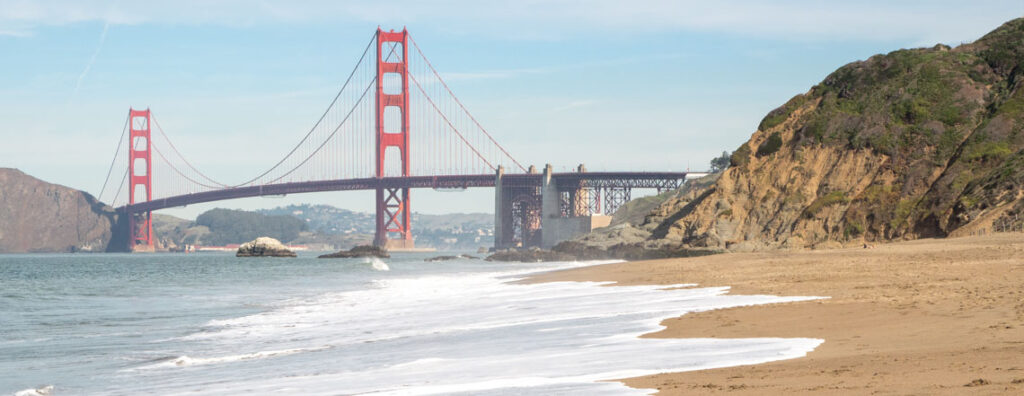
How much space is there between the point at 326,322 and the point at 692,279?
8516 millimetres

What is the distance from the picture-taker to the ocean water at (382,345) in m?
9.61

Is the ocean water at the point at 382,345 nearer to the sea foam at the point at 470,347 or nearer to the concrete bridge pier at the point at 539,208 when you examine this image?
the sea foam at the point at 470,347

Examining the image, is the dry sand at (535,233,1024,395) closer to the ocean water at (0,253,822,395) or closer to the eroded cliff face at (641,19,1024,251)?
the ocean water at (0,253,822,395)

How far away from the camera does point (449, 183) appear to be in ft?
365

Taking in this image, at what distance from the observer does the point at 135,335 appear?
17.8 meters

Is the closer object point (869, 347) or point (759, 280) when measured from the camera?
point (869, 347)

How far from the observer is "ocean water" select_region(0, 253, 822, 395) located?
9.61 metres

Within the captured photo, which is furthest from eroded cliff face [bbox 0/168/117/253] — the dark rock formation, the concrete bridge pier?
the dark rock formation

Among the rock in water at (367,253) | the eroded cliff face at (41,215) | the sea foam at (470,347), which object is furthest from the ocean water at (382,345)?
the eroded cliff face at (41,215)

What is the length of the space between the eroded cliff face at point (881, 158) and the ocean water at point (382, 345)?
17108 mm

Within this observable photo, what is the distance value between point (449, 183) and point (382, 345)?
97505mm

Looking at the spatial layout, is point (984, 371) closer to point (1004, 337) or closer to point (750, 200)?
point (1004, 337)

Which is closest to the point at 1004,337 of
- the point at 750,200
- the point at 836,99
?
the point at 750,200

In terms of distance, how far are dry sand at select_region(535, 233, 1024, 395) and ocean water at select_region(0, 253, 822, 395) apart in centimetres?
53
